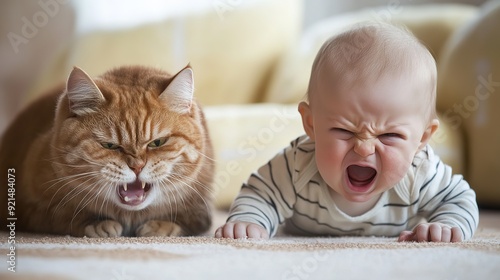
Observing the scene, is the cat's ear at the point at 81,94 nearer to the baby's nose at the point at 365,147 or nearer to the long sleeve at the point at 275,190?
the long sleeve at the point at 275,190

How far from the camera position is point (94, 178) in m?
1.42

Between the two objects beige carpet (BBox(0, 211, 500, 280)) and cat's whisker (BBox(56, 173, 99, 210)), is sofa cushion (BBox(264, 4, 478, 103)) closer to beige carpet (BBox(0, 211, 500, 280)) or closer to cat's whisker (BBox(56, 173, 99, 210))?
cat's whisker (BBox(56, 173, 99, 210))

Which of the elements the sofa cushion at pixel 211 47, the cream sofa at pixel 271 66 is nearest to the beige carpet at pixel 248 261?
the cream sofa at pixel 271 66

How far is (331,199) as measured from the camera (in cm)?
153

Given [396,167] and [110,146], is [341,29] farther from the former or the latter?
[110,146]

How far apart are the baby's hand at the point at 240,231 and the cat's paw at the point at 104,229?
23 centimetres

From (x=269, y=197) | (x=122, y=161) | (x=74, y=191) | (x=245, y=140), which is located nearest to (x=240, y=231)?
(x=269, y=197)

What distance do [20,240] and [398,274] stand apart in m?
0.76

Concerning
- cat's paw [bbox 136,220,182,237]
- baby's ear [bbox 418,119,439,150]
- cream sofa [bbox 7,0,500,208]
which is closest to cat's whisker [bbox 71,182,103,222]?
cat's paw [bbox 136,220,182,237]

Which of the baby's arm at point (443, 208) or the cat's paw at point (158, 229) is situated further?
the cat's paw at point (158, 229)

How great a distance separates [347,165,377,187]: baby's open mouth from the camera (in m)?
1.43

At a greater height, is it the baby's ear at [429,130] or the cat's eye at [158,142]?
the baby's ear at [429,130]

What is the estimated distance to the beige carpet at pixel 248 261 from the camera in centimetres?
→ 100

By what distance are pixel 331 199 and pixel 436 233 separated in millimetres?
267
